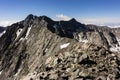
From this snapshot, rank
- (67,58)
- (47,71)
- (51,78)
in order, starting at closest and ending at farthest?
1. (51,78)
2. (47,71)
3. (67,58)

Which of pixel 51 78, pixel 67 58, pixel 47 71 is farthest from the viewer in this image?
pixel 67 58

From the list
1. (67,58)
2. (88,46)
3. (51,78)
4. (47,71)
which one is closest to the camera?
(51,78)

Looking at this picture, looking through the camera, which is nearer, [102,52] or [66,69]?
[66,69]

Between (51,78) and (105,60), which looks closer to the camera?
(51,78)

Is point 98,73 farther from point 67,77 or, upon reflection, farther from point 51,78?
point 51,78

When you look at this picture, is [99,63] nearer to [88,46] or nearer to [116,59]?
[116,59]

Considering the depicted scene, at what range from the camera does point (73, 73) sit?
169ft

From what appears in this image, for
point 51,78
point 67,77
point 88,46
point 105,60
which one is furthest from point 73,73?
point 88,46

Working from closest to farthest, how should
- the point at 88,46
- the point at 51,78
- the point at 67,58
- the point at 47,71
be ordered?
1. the point at 51,78
2. the point at 47,71
3. the point at 67,58
4. the point at 88,46

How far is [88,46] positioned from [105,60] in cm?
1066

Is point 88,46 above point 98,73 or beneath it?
above

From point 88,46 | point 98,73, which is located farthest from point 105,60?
point 88,46

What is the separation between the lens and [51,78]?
5069 cm

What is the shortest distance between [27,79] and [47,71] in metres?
4.85
